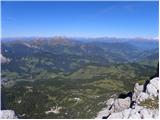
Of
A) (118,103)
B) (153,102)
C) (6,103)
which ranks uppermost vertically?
(153,102)

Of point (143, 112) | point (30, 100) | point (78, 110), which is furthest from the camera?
point (30, 100)

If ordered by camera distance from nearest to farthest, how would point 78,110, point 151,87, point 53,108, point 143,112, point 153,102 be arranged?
point 143,112 → point 153,102 → point 151,87 → point 78,110 → point 53,108

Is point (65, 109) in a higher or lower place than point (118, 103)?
lower

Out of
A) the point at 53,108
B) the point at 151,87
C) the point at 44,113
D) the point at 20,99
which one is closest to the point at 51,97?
the point at 20,99

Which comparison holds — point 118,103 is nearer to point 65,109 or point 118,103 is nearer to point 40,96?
point 65,109

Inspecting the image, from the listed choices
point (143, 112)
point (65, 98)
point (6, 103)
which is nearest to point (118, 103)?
point (143, 112)

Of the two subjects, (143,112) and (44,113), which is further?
(44,113)

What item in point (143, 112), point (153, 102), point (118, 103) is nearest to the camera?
point (143, 112)

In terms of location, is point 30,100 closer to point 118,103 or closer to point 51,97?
point 51,97

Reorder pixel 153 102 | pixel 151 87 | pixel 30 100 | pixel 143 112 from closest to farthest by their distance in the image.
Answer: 1. pixel 143 112
2. pixel 153 102
3. pixel 151 87
4. pixel 30 100
